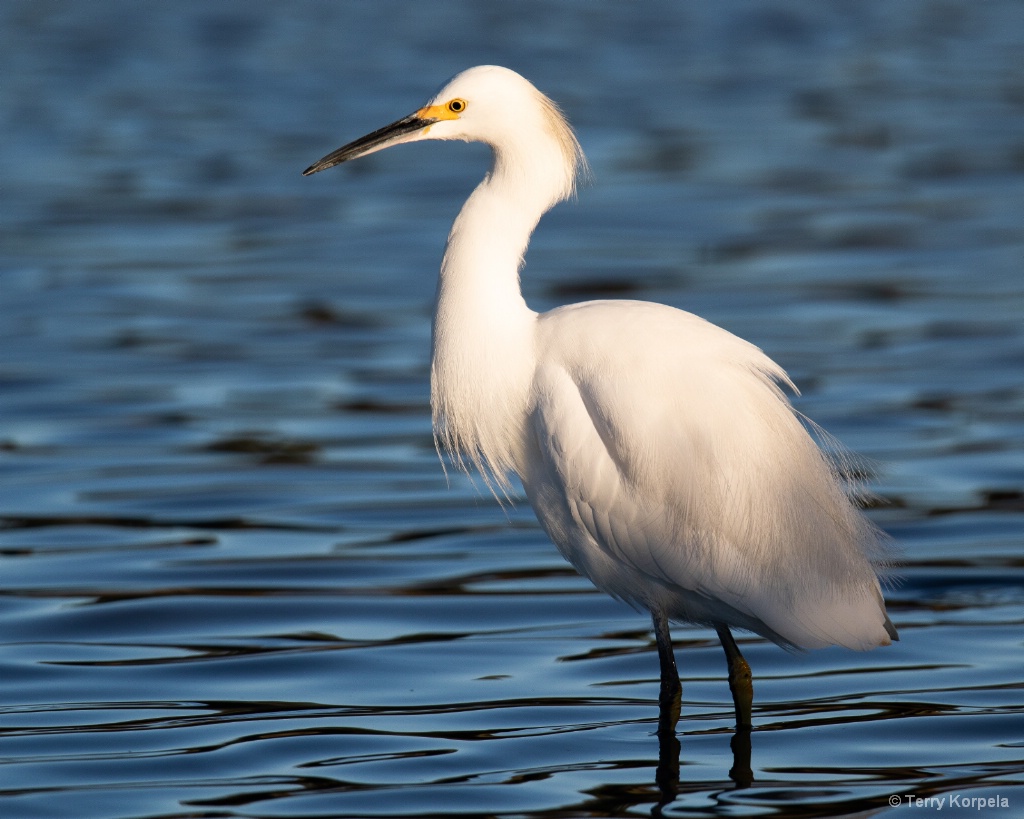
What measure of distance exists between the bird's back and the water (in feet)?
1.42

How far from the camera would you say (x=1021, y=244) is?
46.5ft

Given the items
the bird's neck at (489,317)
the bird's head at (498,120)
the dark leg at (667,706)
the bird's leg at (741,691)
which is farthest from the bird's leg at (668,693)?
the bird's head at (498,120)

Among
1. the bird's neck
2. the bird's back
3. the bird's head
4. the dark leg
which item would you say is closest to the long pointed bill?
the bird's head

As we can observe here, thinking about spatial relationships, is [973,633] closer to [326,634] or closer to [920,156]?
[326,634]

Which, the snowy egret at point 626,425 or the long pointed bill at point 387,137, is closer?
the snowy egret at point 626,425

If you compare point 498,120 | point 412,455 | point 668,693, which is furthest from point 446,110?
point 412,455

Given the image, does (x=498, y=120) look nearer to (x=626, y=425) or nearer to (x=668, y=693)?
(x=626, y=425)

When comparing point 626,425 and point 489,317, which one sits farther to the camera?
point 489,317

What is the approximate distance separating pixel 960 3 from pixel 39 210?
20.9m

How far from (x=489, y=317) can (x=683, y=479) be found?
805 millimetres

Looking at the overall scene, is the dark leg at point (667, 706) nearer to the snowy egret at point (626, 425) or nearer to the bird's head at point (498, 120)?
the snowy egret at point (626, 425)

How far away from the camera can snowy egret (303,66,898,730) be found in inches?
221

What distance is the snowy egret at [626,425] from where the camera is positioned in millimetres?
5625

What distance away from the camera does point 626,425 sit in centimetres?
558
